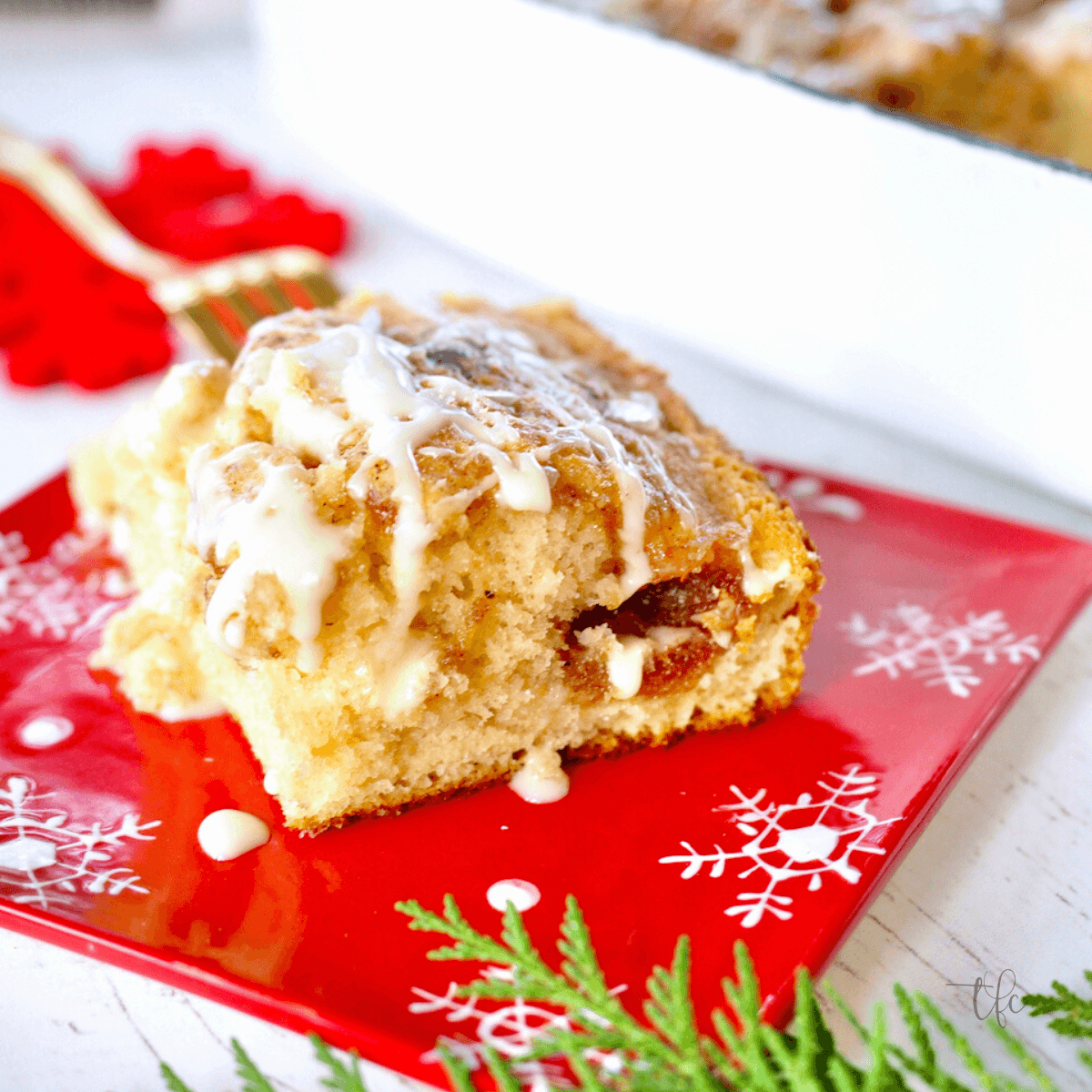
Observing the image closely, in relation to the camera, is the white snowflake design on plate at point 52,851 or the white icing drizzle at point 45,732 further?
the white icing drizzle at point 45,732

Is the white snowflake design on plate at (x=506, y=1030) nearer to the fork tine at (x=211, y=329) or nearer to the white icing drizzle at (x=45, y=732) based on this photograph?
the white icing drizzle at (x=45, y=732)

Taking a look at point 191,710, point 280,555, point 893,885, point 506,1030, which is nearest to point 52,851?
point 191,710

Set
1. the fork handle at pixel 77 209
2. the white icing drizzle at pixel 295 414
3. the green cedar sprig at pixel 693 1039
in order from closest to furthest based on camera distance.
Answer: the green cedar sprig at pixel 693 1039
the white icing drizzle at pixel 295 414
the fork handle at pixel 77 209

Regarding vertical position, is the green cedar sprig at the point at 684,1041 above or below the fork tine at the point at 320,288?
above

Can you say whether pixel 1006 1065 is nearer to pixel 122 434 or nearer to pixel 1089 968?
pixel 1089 968

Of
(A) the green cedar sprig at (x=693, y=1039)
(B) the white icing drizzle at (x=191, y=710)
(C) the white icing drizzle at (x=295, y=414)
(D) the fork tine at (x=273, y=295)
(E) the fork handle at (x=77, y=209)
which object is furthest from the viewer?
(E) the fork handle at (x=77, y=209)

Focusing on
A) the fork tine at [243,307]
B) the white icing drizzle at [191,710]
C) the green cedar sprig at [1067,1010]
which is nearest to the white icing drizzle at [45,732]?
the white icing drizzle at [191,710]
